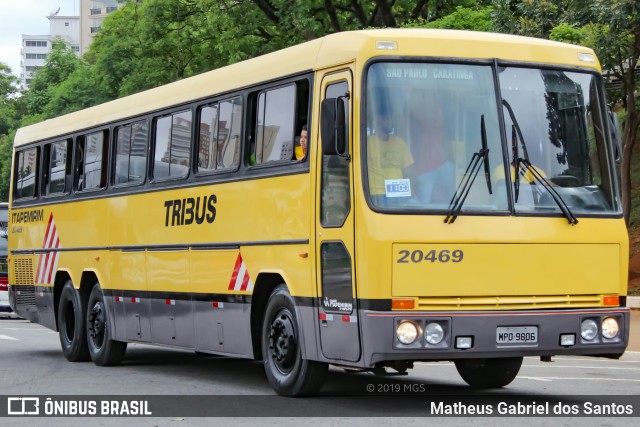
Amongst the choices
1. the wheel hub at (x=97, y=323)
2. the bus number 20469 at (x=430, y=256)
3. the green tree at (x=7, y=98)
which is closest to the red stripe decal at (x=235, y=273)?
the bus number 20469 at (x=430, y=256)

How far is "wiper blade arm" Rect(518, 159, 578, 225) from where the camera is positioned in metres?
11.9

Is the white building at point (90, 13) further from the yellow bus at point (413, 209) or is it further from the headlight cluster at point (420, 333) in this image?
the headlight cluster at point (420, 333)

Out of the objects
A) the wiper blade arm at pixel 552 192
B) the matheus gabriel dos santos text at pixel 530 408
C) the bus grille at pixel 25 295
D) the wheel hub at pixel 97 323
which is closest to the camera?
the matheus gabriel dos santos text at pixel 530 408

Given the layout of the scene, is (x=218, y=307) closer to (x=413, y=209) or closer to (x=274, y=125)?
(x=274, y=125)

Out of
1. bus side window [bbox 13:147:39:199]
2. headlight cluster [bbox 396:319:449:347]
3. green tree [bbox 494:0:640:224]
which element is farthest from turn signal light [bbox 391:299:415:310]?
green tree [bbox 494:0:640:224]

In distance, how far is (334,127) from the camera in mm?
11781

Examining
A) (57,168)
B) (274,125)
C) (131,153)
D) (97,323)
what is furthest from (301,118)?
(57,168)

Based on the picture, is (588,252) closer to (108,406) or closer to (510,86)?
(510,86)

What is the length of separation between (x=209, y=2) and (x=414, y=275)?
105 feet

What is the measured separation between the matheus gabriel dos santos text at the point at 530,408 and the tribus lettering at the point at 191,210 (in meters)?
3.65

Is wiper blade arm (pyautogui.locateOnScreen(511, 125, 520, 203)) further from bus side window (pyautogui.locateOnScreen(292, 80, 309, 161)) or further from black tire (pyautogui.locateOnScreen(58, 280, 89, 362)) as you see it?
black tire (pyautogui.locateOnScreen(58, 280, 89, 362))

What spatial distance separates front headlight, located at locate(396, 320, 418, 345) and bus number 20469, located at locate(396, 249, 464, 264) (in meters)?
0.52

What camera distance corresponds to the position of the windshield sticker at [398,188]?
37.7 feet

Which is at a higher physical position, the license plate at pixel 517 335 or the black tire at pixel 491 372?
the license plate at pixel 517 335
